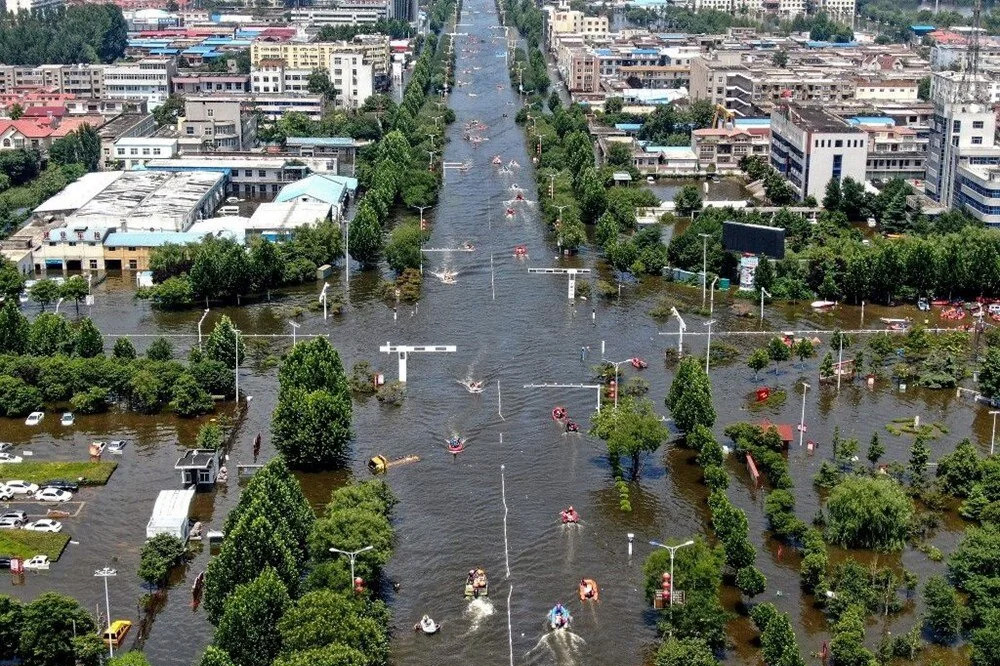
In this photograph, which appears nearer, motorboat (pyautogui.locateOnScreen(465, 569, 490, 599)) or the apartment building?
motorboat (pyautogui.locateOnScreen(465, 569, 490, 599))

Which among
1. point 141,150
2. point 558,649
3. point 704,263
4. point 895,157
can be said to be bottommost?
point 558,649

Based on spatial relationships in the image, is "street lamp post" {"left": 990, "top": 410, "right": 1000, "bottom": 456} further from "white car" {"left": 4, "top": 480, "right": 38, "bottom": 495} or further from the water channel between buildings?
"white car" {"left": 4, "top": 480, "right": 38, "bottom": 495}

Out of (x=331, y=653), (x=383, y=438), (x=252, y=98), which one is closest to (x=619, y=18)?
(x=252, y=98)

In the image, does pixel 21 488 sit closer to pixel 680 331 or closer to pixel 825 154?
pixel 680 331

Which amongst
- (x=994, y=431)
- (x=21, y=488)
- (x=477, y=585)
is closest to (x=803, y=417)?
(x=994, y=431)

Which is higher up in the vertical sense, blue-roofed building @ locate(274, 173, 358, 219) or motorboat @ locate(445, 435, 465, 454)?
blue-roofed building @ locate(274, 173, 358, 219)

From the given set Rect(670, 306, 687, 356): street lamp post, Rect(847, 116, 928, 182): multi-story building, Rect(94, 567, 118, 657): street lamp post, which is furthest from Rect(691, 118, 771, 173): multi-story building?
Rect(94, 567, 118, 657): street lamp post

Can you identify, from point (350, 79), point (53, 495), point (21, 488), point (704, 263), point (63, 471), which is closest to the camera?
point (53, 495)
